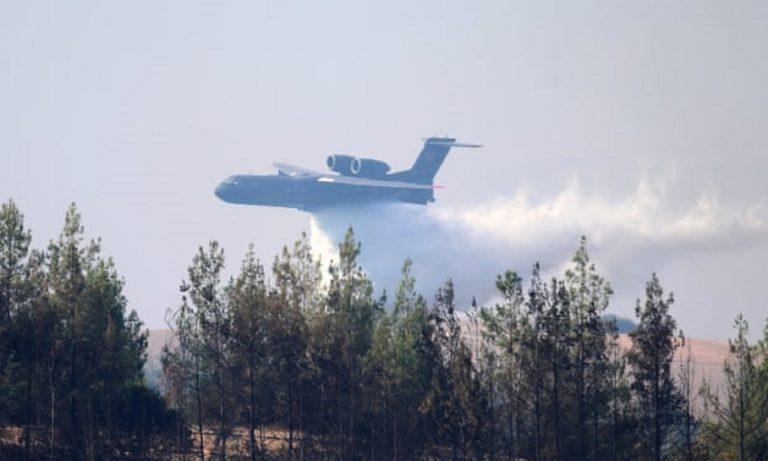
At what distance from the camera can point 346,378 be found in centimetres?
7512

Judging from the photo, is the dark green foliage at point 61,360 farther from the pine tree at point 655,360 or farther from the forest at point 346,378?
the pine tree at point 655,360

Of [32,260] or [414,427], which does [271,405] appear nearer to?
[414,427]

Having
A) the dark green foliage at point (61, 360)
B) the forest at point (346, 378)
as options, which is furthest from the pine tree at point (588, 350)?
the dark green foliage at point (61, 360)

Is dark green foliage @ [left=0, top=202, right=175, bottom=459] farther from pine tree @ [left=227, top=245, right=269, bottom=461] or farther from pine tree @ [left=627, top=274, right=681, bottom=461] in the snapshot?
pine tree @ [left=627, top=274, right=681, bottom=461]

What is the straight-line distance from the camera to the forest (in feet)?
234

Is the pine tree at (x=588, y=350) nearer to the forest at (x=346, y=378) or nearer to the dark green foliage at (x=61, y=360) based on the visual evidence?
the forest at (x=346, y=378)

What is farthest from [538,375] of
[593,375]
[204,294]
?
[204,294]

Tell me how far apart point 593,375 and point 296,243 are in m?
17.8

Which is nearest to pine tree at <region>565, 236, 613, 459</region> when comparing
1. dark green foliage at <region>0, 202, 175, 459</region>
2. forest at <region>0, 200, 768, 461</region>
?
forest at <region>0, 200, 768, 461</region>

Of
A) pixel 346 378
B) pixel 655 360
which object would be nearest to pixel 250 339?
pixel 346 378

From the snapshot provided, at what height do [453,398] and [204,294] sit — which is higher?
[204,294]

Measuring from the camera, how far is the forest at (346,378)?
71.2 m

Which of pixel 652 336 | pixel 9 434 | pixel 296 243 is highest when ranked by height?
pixel 296 243

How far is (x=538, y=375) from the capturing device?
70.6m
